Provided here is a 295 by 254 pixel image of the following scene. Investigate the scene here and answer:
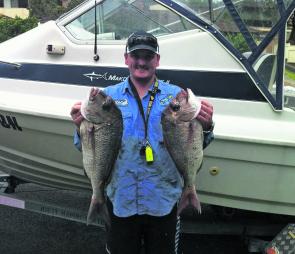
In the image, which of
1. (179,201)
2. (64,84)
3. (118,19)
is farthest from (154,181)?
(118,19)

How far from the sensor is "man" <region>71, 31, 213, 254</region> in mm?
2506

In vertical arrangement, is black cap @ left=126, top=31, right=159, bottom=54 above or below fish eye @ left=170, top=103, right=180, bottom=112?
above

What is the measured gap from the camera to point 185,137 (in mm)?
2328

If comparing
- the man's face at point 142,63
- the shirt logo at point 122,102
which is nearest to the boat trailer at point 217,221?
the shirt logo at point 122,102

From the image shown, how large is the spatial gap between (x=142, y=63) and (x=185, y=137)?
46 centimetres

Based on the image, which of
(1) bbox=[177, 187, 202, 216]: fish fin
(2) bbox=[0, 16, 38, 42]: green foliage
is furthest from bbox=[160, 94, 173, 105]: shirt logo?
(2) bbox=[0, 16, 38, 42]: green foliage

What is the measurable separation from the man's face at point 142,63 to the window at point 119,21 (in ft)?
3.96

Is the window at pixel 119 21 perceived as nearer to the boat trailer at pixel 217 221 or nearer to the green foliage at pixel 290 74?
the green foliage at pixel 290 74

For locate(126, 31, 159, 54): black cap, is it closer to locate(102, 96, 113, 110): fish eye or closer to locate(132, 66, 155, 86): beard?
locate(132, 66, 155, 86): beard

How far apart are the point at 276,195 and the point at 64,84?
69.2 inches

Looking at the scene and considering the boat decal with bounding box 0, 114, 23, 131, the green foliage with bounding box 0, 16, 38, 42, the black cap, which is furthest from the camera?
the green foliage with bounding box 0, 16, 38, 42

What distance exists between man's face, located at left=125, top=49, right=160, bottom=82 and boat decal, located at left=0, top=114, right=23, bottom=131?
1.48m

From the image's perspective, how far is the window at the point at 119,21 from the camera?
3.69 metres

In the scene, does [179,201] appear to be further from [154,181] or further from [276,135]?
[276,135]
